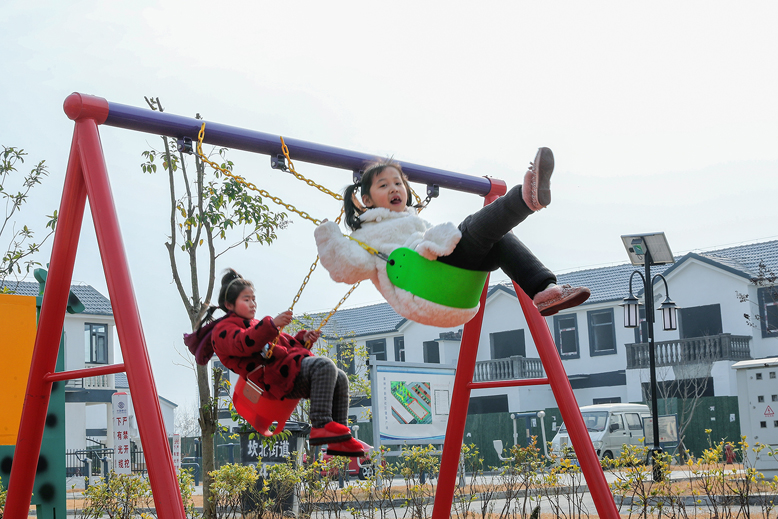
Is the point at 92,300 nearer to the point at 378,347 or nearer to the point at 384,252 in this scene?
the point at 378,347

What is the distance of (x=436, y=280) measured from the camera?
3016 millimetres

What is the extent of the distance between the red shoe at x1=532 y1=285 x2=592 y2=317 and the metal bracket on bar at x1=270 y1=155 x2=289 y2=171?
57.7 inches

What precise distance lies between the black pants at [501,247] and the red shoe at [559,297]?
6 centimetres

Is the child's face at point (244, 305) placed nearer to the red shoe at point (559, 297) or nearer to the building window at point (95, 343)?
the red shoe at point (559, 297)

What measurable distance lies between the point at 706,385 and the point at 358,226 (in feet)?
72.4

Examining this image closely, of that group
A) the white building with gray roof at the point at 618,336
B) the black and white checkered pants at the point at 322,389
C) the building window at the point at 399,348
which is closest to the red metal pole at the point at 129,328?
the black and white checkered pants at the point at 322,389

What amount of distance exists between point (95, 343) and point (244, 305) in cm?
2455

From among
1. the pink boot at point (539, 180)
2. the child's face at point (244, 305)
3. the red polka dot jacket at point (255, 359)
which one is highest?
the pink boot at point (539, 180)

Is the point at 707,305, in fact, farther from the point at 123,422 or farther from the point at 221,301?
the point at 221,301

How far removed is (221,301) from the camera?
12.1 feet

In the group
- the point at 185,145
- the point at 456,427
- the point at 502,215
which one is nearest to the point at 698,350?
the point at 456,427

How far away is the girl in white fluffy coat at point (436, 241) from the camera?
275 centimetres

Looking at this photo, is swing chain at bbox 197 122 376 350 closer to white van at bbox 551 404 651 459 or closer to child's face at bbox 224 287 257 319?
child's face at bbox 224 287 257 319

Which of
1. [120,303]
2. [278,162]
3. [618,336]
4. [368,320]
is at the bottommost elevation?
[120,303]
